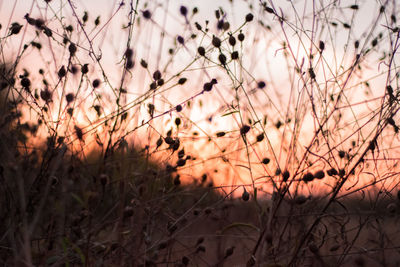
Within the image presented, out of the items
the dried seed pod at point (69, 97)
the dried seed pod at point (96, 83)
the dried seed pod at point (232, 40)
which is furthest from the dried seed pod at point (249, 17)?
the dried seed pod at point (69, 97)

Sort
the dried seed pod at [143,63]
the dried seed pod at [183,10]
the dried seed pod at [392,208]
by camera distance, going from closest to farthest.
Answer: the dried seed pod at [392,208] → the dried seed pod at [143,63] → the dried seed pod at [183,10]

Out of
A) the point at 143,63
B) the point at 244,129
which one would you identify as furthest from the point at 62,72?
the point at 244,129

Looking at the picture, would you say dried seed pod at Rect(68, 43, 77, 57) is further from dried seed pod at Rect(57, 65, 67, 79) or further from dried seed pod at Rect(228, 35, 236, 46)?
dried seed pod at Rect(228, 35, 236, 46)

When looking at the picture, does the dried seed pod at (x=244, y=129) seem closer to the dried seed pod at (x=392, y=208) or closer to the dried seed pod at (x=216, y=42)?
the dried seed pod at (x=216, y=42)

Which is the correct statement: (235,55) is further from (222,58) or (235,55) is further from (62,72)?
(62,72)

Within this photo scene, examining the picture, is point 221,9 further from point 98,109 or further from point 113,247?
point 113,247

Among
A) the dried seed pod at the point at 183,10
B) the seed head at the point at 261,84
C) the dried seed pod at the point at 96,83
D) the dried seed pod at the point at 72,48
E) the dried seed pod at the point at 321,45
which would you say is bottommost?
the dried seed pod at the point at 96,83

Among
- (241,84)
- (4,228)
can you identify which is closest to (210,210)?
(241,84)

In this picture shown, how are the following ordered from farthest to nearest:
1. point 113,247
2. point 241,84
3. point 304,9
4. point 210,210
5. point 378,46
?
1. point 378,46
2. point 304,9
3. point 241,84
4. point 210,210
5. point 113,247

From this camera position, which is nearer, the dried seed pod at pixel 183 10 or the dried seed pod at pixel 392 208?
the dried seed pod at pixel 392 208

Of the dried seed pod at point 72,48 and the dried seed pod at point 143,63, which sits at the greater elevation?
the dried seed pod at point 72,48

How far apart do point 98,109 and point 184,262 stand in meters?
0.73

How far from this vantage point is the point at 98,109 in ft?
6.00

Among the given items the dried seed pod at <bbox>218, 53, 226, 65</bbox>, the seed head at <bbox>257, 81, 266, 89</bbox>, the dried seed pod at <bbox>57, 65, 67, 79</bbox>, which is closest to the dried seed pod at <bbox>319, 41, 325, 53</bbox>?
the seed head at <bbox>257, 81, 266, 89</bbox>
